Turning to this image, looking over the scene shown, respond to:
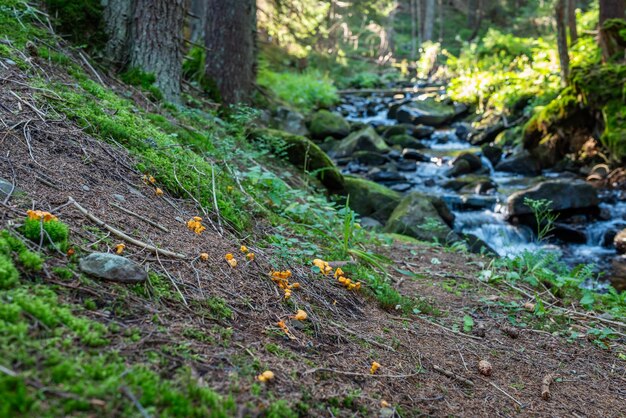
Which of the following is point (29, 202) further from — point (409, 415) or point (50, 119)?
point (409, 415)

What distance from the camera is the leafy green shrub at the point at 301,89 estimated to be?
1636 centimetres

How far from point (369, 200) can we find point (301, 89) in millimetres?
10583

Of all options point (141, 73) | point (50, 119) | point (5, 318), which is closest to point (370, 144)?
point (141, 73)

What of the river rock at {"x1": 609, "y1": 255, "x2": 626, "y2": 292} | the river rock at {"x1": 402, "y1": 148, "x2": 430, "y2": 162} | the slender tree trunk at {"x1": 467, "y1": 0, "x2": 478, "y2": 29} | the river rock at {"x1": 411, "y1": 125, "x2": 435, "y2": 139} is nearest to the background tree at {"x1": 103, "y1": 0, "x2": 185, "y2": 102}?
the river rock at {"x1": 609, "y1": 255, "x2": 626, "y2": 292}

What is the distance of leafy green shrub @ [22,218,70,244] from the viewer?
2.13 meters

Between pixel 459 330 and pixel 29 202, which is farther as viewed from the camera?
pixel 459 330

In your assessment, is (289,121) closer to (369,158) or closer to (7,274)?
(369,158)

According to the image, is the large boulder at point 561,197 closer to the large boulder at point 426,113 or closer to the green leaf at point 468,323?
the green leaf at point 468,323

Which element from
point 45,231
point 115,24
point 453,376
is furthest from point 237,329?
point 115,24

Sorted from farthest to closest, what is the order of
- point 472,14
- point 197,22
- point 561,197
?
1. point 472,14
2. point 197,22
3. point 561,197

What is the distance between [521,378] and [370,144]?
38.2 ft

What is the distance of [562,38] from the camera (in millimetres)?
12641

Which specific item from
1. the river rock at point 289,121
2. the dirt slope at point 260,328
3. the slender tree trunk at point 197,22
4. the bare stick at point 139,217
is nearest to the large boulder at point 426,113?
the river rock at point 289,121

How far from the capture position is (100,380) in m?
1.56
